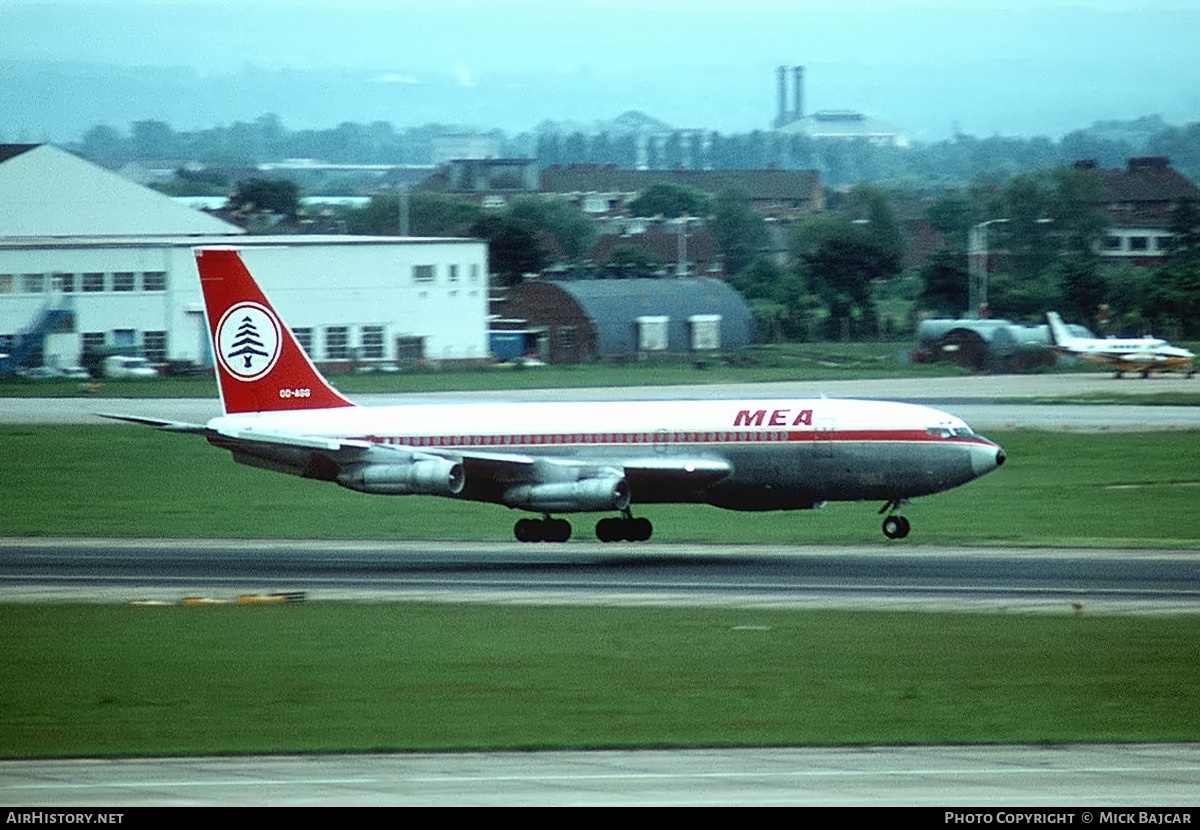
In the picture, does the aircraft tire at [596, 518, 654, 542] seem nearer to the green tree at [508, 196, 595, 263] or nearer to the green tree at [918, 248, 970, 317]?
the green tree at [918, 248, 970, 317]

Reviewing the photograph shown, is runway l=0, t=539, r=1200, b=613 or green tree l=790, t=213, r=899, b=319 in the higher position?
green tree l=790, t=213, r=899, b=319

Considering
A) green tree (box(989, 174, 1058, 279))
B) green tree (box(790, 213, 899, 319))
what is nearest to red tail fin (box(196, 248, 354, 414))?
green tree (box(790, 213, 899, 319))

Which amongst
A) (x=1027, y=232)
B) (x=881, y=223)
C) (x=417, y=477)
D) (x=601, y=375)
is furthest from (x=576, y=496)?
(x=1027, y=232)

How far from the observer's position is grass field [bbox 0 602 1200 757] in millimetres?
27578

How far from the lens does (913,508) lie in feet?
202

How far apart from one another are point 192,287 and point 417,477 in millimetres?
60096

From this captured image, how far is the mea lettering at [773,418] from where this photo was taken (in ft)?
168

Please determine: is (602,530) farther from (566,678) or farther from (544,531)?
(566,678)

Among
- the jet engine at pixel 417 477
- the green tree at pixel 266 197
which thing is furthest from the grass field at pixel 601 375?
the green tree at pixel 266 197

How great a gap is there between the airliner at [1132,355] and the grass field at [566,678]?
79.6m

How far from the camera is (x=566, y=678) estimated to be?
32281 millimetres

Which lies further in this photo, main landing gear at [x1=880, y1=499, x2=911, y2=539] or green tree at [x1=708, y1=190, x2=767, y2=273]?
green tree at [x1=708, y1=190, x2=767, y2=273]

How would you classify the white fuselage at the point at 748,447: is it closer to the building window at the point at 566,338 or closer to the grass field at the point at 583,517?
the grass field at the point at 583,517

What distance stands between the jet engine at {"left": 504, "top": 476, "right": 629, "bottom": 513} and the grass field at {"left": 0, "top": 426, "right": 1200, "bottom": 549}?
3.81 meters
